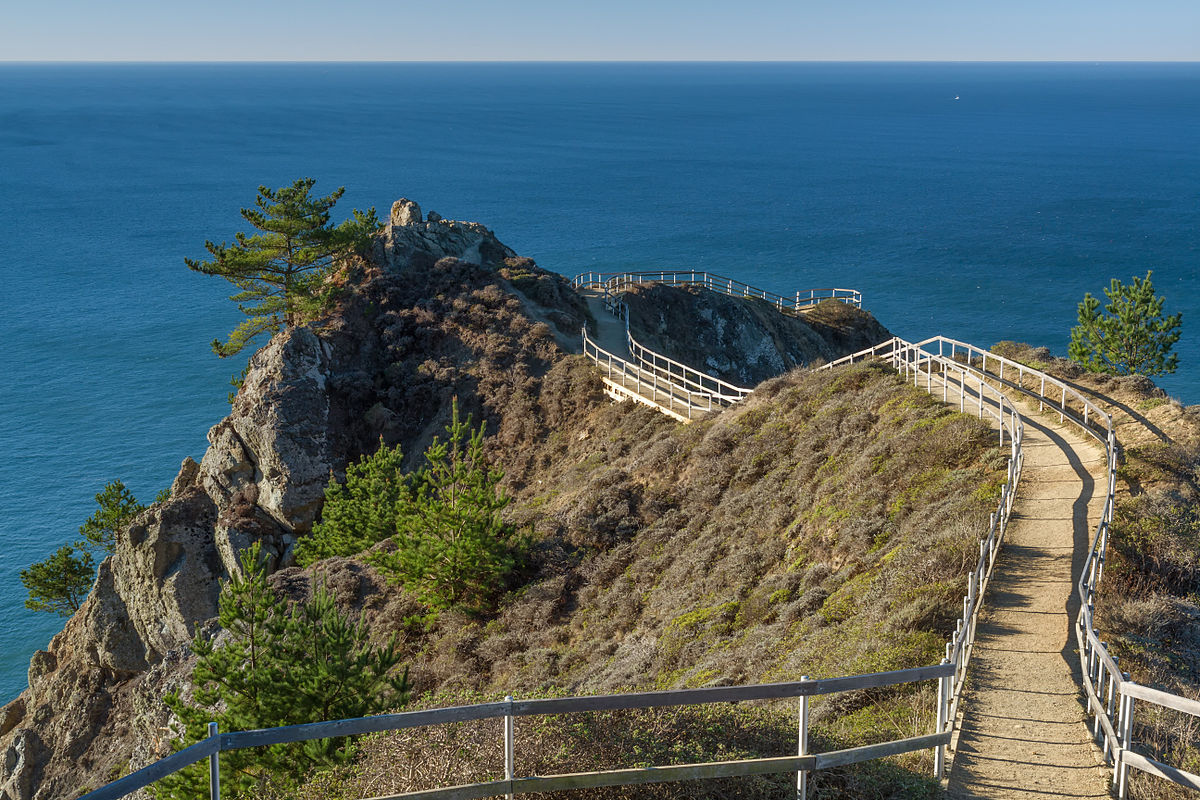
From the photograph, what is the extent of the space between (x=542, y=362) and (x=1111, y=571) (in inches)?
1143

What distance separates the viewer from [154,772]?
694 cm

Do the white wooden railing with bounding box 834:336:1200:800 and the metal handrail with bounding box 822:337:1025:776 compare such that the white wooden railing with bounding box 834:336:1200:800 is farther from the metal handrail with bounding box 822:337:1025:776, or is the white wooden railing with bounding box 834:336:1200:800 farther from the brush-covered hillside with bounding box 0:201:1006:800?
the brush-covered hillside with bounding box 0:201:1006:800

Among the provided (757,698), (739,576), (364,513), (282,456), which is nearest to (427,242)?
(282,456)

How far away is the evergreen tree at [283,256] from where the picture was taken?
4497 cm

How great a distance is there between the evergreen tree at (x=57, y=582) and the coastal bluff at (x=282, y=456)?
6838mm

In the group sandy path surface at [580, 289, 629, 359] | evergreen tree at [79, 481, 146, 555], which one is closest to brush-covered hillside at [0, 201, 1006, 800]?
sandy path surface at [580, 289, 629, 359]

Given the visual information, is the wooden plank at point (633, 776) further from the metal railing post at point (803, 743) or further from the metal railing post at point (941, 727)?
the metal railing post at point (941, 727)

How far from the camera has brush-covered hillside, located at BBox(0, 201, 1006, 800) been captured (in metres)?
11.7

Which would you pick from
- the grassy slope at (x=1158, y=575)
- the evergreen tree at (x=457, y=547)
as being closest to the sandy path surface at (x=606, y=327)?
the evergreen tree at (x=457, y=547)

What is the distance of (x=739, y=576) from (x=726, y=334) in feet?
108

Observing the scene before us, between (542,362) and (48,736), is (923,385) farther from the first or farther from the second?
(48,736)

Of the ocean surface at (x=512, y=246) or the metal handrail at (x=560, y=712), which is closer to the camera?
the metal handrail at (x=560, y=712)

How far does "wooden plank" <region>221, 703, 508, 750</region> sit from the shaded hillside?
39823mm

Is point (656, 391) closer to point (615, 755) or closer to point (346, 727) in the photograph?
point (615, 755)
